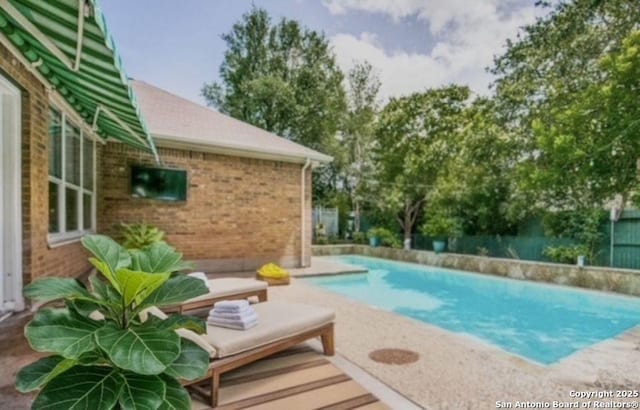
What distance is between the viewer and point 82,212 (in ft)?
27.7

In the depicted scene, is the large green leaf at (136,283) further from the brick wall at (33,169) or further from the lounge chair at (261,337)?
the brick wall at (33,169)

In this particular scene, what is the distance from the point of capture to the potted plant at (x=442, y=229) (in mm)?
17141

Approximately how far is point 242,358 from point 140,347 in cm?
216

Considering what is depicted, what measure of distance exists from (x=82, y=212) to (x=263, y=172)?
5.47 m

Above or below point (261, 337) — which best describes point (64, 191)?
above

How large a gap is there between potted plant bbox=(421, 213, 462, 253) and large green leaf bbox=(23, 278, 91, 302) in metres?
16.5

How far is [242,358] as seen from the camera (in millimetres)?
3840

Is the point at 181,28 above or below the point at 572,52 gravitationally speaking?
above

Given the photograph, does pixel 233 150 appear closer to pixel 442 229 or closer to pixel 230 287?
pixel 230 287

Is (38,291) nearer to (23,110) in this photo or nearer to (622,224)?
(23,110)

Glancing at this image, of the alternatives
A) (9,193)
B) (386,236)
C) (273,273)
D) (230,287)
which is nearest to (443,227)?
(386,236)

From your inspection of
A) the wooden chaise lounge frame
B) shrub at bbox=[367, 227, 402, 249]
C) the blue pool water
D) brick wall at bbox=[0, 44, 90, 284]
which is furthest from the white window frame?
shrub at bbox=[367, 227, 402, 249]

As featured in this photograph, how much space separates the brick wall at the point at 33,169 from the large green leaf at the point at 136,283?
158 inches

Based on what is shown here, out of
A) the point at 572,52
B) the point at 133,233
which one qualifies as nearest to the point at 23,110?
the point at 133,233
